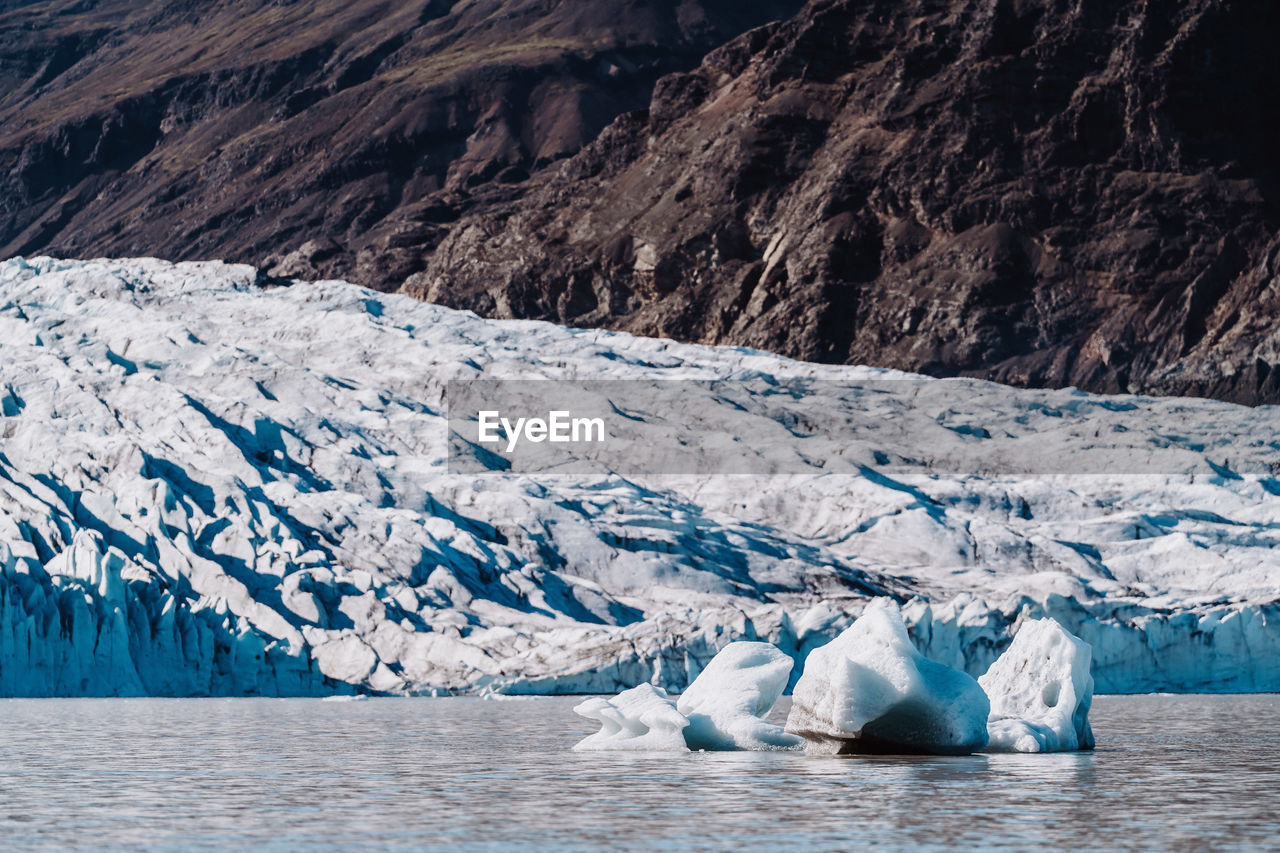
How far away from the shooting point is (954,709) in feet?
62.2

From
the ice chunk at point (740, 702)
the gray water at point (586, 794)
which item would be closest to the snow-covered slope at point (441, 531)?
the gray water at point (586, 794)

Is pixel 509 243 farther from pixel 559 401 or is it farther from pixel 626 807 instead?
pixel 626 807

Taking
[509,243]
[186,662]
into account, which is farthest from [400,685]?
[509,243]

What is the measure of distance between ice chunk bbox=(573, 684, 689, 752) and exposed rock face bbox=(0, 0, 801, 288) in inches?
4964

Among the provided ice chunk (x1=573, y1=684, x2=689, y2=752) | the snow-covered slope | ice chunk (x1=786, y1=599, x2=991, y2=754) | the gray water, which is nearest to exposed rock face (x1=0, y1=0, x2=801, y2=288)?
the snow-covered slope

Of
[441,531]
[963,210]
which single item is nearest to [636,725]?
[441,531]

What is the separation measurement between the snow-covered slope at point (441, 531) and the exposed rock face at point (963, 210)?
135 feet

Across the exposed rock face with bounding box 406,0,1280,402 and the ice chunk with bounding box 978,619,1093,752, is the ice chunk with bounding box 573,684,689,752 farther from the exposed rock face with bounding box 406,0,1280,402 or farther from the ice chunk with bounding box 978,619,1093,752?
the exposed rock face with bounding box 406,0,1280,402

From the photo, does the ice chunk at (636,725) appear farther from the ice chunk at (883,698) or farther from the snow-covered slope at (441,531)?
the snow-covered slope at (441,531)

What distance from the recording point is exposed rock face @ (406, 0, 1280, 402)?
109 meters

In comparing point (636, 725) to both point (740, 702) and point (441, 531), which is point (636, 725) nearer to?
point (740, 702)

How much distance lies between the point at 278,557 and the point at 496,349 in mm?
24296

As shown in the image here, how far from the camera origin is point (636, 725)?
21.2 meters

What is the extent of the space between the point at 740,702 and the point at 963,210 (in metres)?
98.5
